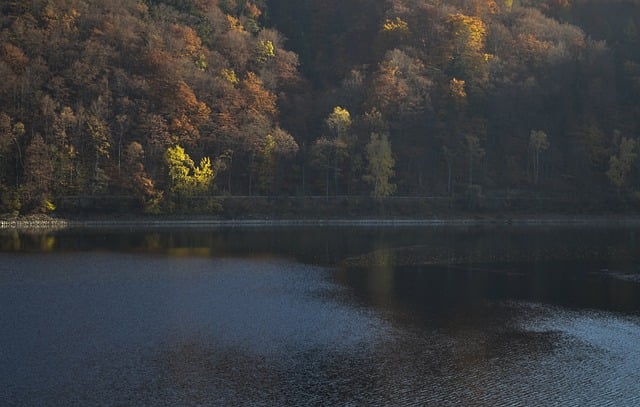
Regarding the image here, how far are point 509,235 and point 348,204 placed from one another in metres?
17.0

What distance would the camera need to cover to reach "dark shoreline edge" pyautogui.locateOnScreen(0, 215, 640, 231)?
2490 inches

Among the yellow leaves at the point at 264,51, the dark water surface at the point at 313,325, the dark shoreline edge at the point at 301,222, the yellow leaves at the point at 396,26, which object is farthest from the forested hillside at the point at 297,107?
the dark water surface at the point at 313,325

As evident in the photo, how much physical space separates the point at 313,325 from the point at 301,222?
41.0 m

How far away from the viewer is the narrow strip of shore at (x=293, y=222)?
63188mm

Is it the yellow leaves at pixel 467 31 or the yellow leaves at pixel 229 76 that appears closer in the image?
the yellow leaves at pixel 229 76

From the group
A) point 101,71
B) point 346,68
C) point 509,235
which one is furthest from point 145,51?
point 509,235

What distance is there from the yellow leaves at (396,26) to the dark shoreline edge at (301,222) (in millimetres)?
28651

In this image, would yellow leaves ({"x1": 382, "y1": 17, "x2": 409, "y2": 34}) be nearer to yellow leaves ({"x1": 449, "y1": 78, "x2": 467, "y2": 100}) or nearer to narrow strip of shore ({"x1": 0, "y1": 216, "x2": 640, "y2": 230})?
yellow leaves ({"x1": 449, "y1": 78, "x2": 467, "y2": 100})

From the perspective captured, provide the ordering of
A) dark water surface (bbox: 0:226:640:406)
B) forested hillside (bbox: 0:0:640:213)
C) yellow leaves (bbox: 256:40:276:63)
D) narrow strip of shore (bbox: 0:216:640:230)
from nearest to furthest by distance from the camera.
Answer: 1. dark water surface (bbox: 0:226:640:406)
2. narrow strip of shore (bbox: 0:216:640:230)
3. forested hillside (bbox: 0:0:640:213)
4. yellow leaves (bbox: 256:40:276:63)

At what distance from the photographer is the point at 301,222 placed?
230 feet

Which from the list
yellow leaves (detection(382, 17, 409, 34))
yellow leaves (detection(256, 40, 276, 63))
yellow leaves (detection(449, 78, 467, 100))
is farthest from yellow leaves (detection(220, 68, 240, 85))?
yellow leaves (detection(449, 78, 467, 100))

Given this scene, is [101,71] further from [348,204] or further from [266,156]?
[348,204]

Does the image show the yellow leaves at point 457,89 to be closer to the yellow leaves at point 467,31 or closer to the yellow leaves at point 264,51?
the yellow leaves at point 467,31

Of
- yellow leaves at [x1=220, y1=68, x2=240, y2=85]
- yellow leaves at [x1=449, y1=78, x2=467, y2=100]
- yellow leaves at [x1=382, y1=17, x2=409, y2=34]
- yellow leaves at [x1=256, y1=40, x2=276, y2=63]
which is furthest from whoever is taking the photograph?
yellow leaves at [x1=382, y1=17, x2=409, y2=34]
